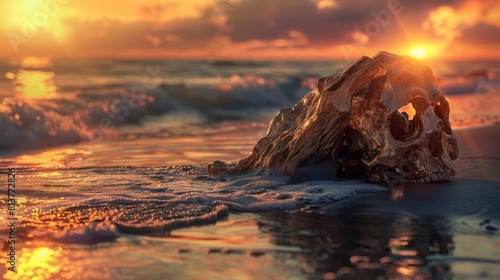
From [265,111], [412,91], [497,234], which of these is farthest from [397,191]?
[265,111]

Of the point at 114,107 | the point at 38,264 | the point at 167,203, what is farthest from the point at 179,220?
the point at 114,107

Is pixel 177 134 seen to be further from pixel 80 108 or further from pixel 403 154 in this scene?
pixel 403 154

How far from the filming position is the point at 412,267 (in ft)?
13.9

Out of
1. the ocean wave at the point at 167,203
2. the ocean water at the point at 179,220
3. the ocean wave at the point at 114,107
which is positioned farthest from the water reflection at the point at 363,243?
the ocean wave at the point at 114,107

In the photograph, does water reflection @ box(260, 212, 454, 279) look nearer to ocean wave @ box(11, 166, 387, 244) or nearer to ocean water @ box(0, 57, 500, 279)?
→ ocean water @ box(0, 57, 500, 279)

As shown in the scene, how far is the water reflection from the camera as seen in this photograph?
4160 mm

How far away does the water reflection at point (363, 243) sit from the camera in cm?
416

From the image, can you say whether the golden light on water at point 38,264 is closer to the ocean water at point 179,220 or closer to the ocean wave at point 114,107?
the ocean water at point 179,220

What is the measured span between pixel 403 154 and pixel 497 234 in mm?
1732

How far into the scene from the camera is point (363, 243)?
4.80 metres

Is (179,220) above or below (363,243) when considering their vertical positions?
above

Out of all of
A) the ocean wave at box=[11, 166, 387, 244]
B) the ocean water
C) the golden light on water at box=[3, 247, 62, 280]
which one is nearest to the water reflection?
the ocean water

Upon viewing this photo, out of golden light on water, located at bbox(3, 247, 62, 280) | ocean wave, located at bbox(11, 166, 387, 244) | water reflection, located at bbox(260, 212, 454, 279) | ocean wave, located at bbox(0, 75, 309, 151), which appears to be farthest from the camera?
ocean wave, located at bbox(0, 75, 309, 151)

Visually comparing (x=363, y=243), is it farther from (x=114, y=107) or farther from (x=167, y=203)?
(x=114, y=107)
